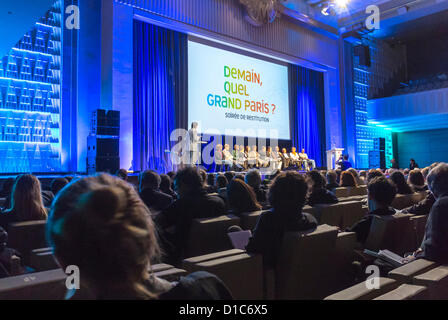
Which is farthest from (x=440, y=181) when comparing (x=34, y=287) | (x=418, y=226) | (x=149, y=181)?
(x=149, y=181)

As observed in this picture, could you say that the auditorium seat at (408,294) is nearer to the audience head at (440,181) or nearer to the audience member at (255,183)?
the audience head at (440,181)

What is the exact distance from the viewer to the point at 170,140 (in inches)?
381

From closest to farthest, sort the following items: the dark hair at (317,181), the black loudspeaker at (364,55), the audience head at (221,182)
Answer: the dark hair at (317,181) → the audience head at (221,182) → the black loudspeaker at (364,55)

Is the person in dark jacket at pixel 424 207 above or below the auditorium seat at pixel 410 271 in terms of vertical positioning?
above

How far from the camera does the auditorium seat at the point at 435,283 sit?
3.84ft

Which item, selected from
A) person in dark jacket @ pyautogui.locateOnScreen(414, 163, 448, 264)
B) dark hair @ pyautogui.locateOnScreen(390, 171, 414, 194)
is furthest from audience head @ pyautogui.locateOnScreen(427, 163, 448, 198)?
dark hair @ pyautogui.locateOnScreen(390, 171, 414, 194)

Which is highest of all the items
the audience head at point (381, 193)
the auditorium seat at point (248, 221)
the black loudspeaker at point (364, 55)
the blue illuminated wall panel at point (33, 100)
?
the black loudspeaker at point (364, 55)

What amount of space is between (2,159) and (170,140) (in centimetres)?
398

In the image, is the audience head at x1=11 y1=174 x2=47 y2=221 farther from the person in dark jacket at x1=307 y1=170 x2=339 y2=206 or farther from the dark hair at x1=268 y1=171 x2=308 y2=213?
the person in dark jacket at x1=307 y1=170 x2=339 y2=206

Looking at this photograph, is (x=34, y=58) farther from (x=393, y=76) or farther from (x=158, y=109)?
(x=393, y=76)

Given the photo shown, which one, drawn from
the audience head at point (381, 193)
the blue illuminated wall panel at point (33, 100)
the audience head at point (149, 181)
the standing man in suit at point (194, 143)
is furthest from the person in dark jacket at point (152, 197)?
the standing man in suit at point (194, 143)

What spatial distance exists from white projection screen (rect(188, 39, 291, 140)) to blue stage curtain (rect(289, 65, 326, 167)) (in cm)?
56

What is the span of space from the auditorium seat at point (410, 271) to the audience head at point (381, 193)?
3.01ft
